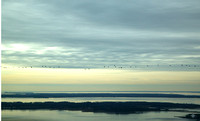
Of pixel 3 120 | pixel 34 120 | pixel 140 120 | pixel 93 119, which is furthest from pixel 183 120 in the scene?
pixel 3 120

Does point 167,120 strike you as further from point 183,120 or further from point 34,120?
point 34,120

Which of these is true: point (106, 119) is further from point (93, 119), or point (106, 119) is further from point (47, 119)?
point (47, 119)

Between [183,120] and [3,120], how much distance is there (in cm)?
2881

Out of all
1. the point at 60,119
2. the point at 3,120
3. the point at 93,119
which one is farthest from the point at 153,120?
the point at 3,120

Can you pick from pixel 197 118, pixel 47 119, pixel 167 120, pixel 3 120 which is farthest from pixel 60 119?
pixel 197 118

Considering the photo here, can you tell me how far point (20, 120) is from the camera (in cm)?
4378

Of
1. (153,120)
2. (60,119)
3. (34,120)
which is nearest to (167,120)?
(153,120)

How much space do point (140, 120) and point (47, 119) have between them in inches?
600

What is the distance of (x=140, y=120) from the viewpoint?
43.4 meters

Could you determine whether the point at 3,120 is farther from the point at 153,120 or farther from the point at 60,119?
the point at 153,120

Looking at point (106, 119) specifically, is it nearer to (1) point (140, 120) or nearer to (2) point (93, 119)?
(2) point (93, 119)

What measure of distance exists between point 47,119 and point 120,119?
1207 centimetres

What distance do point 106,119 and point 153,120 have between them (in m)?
7.63

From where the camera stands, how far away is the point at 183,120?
42.5m
